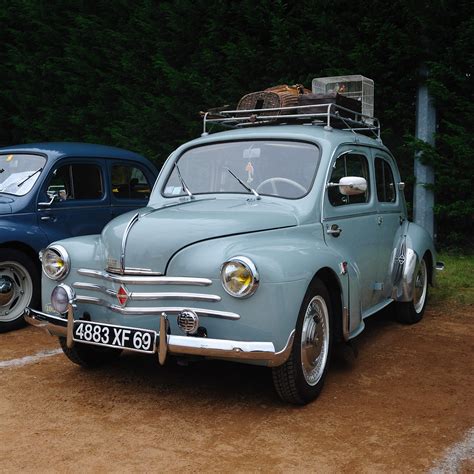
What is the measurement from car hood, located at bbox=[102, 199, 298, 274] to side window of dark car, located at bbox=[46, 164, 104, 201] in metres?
2.46

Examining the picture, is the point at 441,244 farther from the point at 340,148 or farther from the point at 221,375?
the point at 221,375

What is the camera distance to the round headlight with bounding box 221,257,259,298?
3.54 meters

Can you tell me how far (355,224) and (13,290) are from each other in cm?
333

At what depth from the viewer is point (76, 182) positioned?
6.76 metres

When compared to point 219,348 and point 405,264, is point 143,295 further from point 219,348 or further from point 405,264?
point 405,264

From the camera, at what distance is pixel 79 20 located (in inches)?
527

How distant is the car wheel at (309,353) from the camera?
3.76m

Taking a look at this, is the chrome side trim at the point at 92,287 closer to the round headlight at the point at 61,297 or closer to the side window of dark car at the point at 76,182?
the round headlight at the point at 61,297

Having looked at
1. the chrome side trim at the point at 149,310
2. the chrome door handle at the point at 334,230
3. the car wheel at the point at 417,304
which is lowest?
the car wheel at the point at 417,304

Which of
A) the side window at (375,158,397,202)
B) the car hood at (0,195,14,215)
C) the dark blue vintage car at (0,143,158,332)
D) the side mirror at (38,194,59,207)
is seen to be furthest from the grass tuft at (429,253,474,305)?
the car hood at (0,195,14,215)

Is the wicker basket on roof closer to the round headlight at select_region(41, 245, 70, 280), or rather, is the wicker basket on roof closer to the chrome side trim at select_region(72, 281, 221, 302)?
the round headlight at select_region(41, 245, 70, 280)

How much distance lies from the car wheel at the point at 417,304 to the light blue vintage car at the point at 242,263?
647 mm

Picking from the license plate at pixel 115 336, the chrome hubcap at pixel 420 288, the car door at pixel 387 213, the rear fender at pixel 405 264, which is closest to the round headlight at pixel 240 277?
the license plate at pixel 115 336

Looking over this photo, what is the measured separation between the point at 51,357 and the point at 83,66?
997cm
